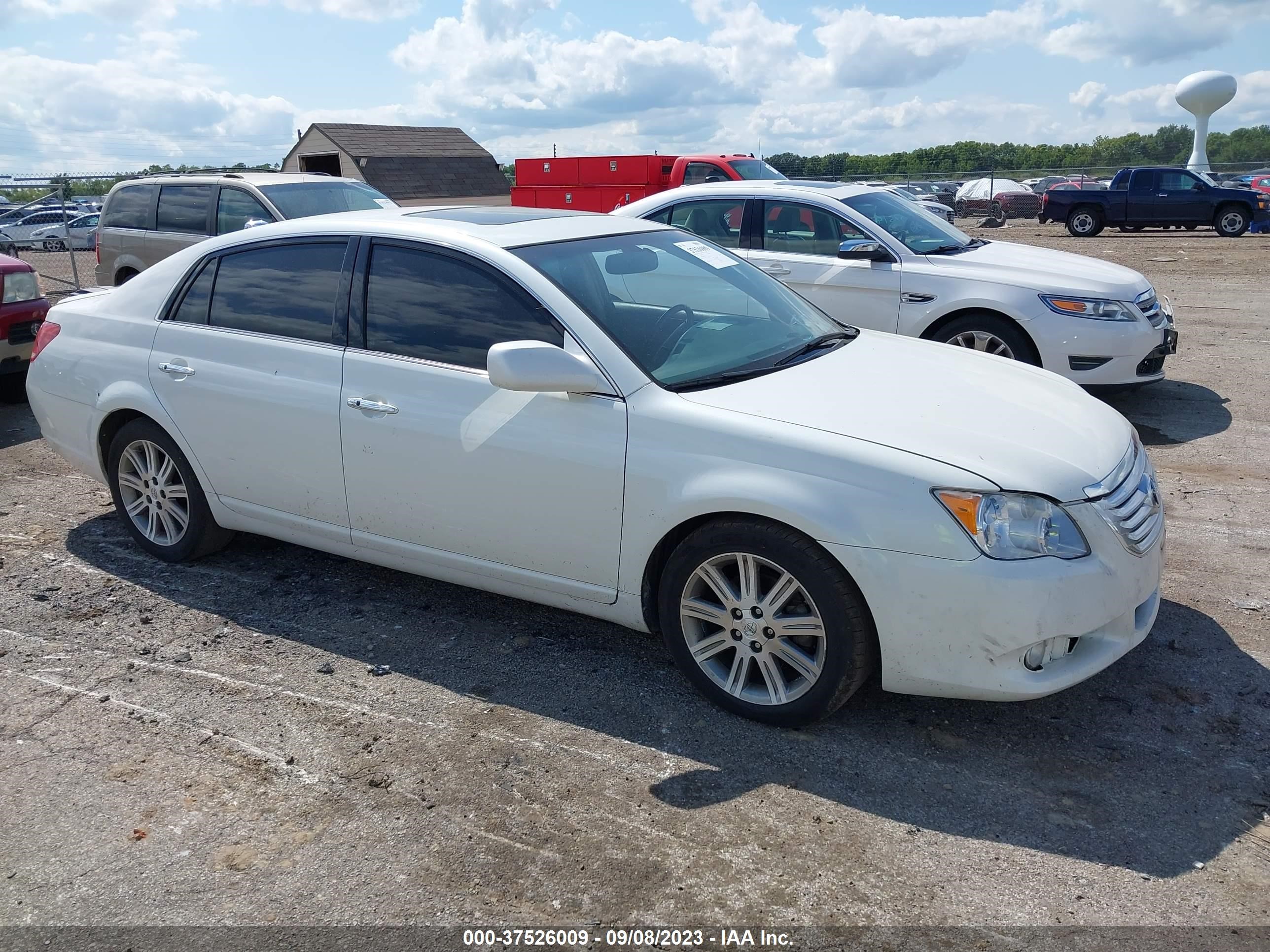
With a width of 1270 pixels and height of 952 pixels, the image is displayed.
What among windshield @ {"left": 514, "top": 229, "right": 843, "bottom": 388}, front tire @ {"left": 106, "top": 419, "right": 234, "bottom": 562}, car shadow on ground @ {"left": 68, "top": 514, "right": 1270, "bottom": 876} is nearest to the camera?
car shadow on ground @ {"left": 68, "top": 514, "right": 1270, "bottom": 876}

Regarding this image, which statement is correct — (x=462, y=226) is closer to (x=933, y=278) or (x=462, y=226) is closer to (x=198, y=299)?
(x=198, y=299)

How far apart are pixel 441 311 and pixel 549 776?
6.18 ft

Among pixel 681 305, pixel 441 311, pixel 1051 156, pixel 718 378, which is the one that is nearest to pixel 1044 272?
pixel 681 305

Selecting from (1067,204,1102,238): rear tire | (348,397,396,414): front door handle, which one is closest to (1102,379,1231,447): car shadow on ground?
(348,397,396,414): front door handle

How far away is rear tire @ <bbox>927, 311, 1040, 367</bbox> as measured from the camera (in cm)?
762

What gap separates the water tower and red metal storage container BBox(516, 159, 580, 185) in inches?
1180

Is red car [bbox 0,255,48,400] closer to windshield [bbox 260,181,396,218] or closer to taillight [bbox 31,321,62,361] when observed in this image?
windshield [bbox 260,181,396,218]

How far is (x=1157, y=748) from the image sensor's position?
352 cm

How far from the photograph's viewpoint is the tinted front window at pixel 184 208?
11.0 meters

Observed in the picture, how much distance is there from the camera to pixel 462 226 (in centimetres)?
445

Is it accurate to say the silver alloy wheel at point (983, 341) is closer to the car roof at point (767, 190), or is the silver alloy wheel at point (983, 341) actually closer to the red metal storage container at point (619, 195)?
the car roof at point (767, 190)

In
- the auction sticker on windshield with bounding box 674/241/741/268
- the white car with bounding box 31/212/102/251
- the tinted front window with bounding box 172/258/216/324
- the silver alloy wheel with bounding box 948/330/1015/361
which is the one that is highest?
the auction sticker on windshield with bounding box 674/241/741/268

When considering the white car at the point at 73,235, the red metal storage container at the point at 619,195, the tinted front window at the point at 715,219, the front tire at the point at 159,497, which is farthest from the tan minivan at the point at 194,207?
the white car at the point at 73,235

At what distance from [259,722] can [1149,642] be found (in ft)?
11.2
